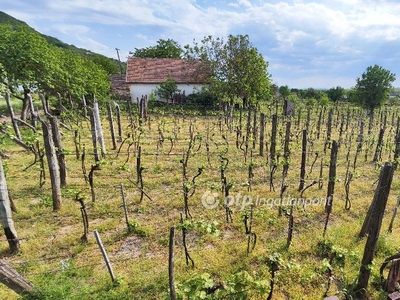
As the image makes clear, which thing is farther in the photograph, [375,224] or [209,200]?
[209,200]

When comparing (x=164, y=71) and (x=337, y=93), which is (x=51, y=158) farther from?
(x=337, y=93)

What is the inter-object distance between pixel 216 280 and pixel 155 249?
1.31 metres

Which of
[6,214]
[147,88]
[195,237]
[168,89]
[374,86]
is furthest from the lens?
[147,88]

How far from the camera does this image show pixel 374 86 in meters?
21.2

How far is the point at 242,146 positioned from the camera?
12219mm

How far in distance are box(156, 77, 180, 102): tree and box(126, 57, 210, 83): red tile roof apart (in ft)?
4.54

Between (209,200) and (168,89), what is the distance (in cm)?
2209

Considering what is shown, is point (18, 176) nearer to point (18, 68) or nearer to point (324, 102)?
point (18, 68)

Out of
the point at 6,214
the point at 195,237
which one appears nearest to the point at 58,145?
the point at 6,214

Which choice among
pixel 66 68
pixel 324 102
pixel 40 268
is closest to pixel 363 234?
pixel 40 268

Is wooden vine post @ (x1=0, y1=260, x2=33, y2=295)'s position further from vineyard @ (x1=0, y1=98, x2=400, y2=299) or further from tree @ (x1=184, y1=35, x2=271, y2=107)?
tree @ (x1=184, y1=35, x2=271, y2=107)

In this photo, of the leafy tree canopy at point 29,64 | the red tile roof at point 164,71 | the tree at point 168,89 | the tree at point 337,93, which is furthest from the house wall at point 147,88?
the tree at point 337,93

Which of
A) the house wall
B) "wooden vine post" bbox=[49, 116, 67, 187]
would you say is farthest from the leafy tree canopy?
the house wall

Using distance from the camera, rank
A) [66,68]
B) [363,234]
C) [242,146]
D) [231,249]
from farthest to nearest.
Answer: [66,68], [242,146], [363,234], [231,249]
